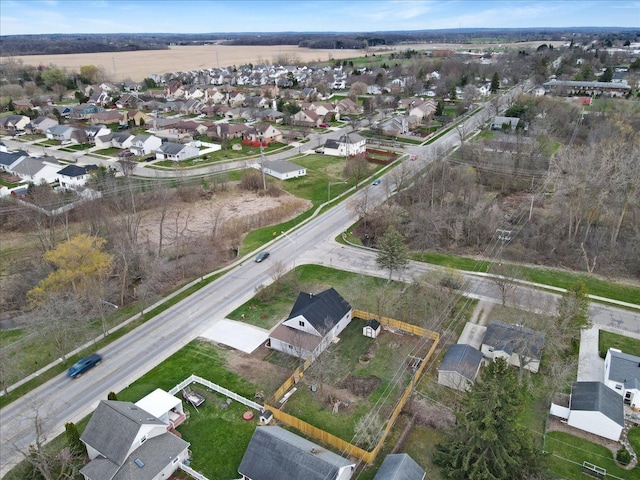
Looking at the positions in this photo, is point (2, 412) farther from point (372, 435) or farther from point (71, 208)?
point (71, 208)

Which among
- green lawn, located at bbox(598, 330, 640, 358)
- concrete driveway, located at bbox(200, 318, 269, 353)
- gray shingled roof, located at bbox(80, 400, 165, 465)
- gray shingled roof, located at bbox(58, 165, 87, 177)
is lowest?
concrete driveway, located at bbox(200, 318, 269, 353)

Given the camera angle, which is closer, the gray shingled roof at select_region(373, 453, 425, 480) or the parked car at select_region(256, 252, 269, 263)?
the gray shingled roof at select_region(373, 453, 425, 480)

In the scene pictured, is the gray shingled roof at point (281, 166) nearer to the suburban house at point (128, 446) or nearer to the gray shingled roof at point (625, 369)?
the suburban house at point (128, 446)

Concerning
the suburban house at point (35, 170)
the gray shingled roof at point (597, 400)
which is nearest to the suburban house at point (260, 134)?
the suburban house at point (35, 170)

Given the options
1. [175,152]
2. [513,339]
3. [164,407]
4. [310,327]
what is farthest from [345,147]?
[164,407]

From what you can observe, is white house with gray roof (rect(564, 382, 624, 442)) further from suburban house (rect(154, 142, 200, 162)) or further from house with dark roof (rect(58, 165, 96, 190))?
suburban house (rect(154, 142, 200, 162))

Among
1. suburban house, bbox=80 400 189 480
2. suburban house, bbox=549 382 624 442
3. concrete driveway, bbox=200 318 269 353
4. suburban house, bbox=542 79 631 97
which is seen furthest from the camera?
suburban house, bbox=542 79 631 97

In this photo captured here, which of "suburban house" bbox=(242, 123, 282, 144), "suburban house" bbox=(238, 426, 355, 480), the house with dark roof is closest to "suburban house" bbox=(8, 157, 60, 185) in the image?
the house with dark roof

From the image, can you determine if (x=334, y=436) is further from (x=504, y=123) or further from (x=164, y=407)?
(x=504, y=123)
